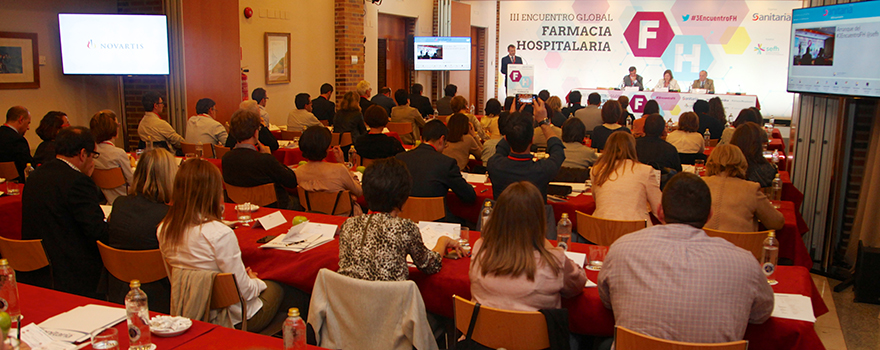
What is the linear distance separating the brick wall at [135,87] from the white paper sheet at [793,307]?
24.5ft

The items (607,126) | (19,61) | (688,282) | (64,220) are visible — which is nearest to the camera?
(688,282)

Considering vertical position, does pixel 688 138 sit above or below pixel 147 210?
above

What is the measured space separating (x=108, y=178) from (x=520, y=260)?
13.7 feet

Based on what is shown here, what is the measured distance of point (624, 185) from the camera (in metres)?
4.02

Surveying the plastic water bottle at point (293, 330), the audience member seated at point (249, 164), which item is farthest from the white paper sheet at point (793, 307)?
the audience member seated at point (249, 164)

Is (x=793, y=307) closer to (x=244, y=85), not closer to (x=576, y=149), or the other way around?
(x=576, y=149)

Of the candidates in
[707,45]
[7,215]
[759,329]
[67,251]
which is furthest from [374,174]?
[707,45]

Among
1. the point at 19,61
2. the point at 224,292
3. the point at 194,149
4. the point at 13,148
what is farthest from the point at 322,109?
the point at 224,292

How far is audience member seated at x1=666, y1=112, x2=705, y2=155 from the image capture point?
A: 6629 millimetres

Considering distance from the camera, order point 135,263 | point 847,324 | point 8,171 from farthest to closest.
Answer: point 8,171 → point 847,324 → point 135,263

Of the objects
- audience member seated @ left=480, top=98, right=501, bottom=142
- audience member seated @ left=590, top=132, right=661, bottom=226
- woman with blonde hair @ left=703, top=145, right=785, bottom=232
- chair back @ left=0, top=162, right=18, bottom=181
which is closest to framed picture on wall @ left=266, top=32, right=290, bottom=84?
audience member seated @ left=480, top=98, right=501, bottom=142

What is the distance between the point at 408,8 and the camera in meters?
13.7

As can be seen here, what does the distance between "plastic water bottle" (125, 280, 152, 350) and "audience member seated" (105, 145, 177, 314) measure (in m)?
1.03

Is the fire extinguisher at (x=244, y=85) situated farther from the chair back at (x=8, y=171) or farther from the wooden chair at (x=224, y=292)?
the wooden chair at (x=224, y=292)
